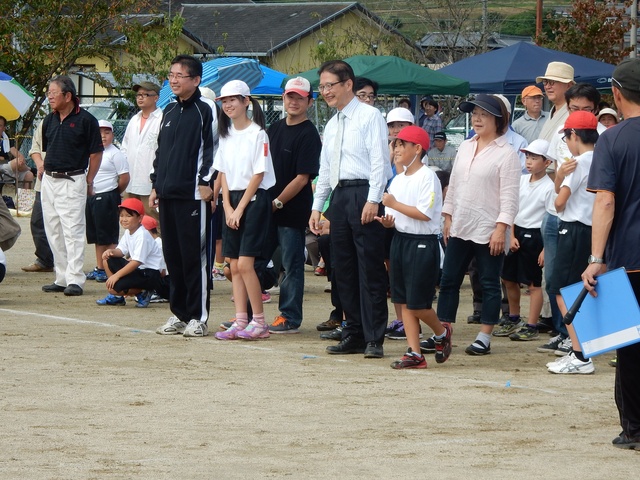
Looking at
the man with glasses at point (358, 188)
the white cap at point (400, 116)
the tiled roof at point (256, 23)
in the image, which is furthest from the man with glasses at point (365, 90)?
the tiled roof at point (256, 23)

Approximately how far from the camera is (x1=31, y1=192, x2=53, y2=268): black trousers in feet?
48.3

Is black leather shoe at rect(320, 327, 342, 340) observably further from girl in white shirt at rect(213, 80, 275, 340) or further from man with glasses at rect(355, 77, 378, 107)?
man with glasses at rect(355, 77, 378, 107)

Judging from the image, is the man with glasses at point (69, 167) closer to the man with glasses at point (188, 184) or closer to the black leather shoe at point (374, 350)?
the man with glasses at point (188, 184)

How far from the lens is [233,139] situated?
9.93 metres

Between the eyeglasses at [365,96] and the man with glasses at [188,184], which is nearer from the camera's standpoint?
the man with glasses at [188,184]

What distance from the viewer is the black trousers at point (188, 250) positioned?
1001cm

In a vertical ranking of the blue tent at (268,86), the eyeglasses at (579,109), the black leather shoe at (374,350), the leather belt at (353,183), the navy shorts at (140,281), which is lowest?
the black leather shoe at (374,350)

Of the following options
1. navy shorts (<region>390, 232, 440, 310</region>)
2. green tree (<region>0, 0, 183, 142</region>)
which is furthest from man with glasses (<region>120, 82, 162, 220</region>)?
green tree (<region>0, 0, 183, 142</region>)

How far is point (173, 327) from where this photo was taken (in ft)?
33.8

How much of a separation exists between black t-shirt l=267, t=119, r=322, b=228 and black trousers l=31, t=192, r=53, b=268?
521 cm

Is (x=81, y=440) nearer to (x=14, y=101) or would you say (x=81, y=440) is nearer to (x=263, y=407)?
(x=263, y=407)

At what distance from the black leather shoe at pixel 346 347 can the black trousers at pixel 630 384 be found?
326cm

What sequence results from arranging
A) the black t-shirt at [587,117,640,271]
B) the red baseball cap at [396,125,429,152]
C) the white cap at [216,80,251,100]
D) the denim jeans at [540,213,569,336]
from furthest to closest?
1. the white cap at [216,80,251,100]
2. the denim jeans at [540,213,569,336]
3. the red baseball cap at [396,125,429,152]
4. the black t-shirt at [587,117,640,271]

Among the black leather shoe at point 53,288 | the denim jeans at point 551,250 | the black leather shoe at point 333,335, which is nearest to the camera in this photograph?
the denim jeans at point 551,250
